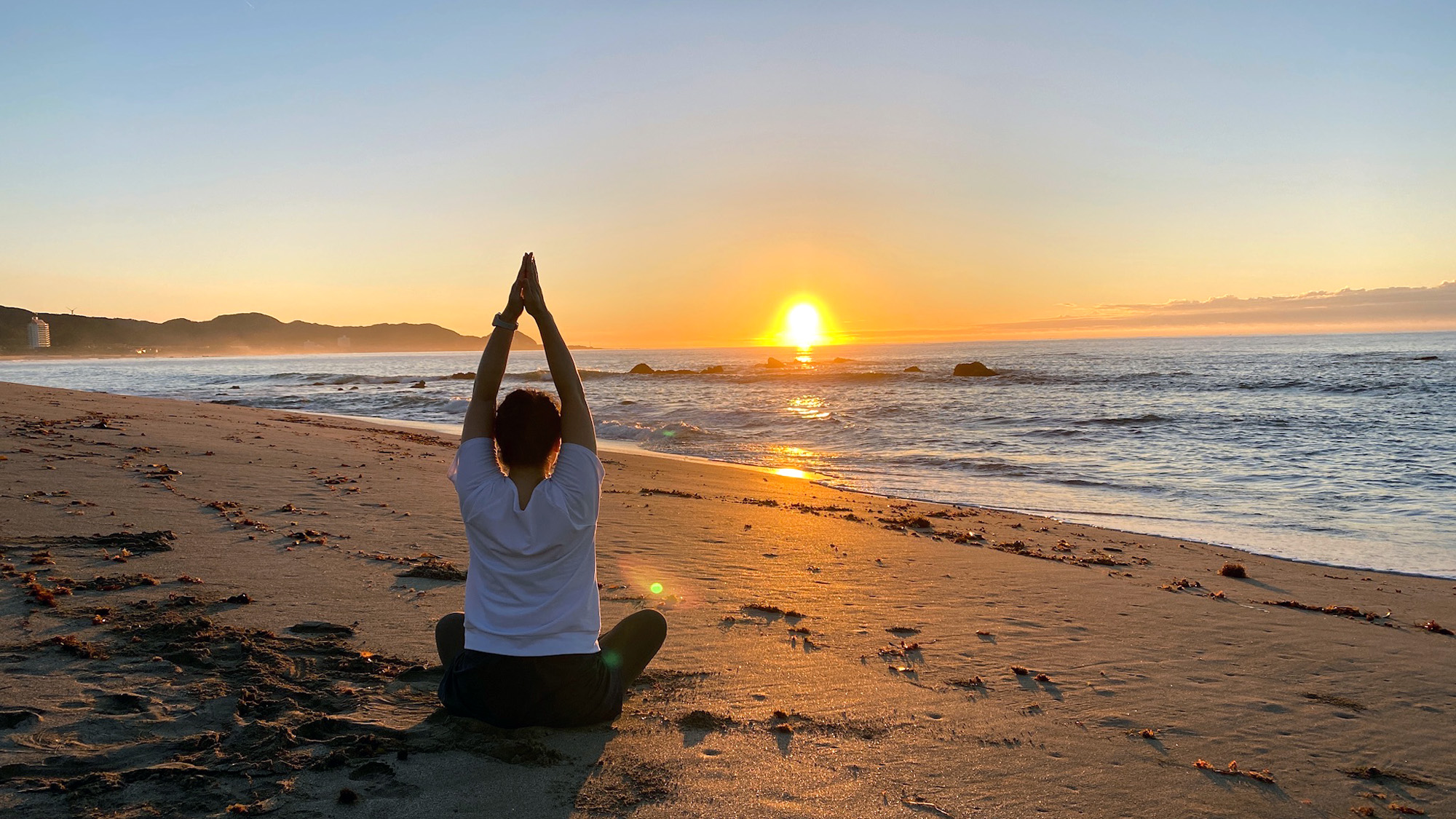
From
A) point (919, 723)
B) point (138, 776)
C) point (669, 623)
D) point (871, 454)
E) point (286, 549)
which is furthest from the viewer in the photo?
point (871, 454)

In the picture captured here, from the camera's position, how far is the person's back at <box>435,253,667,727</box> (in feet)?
9.88

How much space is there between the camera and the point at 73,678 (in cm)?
341

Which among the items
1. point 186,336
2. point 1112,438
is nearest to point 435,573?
point 1112,438

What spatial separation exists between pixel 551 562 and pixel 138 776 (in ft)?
5.01

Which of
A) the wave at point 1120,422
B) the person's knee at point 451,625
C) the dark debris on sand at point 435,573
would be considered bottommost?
the wave at point 1120,422

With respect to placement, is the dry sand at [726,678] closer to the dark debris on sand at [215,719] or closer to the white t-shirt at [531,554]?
the dark debris on sand at [215,719]

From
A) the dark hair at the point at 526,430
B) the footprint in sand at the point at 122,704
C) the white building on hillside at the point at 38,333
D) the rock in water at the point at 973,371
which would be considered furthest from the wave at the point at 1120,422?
the white building on hillside at the point at 38,333

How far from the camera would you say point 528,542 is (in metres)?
3.00

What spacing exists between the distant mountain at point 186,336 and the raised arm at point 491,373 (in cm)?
14397

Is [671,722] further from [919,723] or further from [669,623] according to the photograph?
[669,623]

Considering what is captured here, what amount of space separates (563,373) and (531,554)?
2.34 ft

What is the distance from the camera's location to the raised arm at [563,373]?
10.2ft

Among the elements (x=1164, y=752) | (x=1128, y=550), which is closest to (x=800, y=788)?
(x=1164, y=752)

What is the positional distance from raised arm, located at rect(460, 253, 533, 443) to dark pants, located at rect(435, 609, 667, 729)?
91 centimetres
